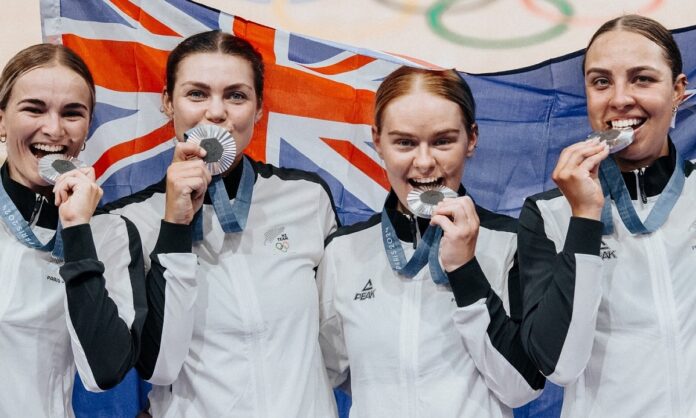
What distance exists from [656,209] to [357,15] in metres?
2.18

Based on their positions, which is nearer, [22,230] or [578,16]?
[22,230]

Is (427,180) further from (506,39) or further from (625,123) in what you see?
(506,39)

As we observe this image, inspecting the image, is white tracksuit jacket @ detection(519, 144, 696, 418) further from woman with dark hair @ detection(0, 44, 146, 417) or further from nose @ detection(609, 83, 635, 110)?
woman with dark hair @ detection(0, 44, 146, 417)

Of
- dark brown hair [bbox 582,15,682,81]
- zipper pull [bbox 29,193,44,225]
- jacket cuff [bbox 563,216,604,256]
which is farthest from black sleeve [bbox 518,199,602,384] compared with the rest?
zipper pull [bbox 29,193,44,225]

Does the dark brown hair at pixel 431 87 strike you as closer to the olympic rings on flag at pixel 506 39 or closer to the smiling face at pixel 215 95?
the smiling face at pixel 215 95

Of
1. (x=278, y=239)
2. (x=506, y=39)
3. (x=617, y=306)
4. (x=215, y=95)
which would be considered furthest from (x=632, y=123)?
(x=506, y=39)

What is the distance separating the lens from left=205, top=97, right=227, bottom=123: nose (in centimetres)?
259

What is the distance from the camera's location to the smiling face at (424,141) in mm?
2508

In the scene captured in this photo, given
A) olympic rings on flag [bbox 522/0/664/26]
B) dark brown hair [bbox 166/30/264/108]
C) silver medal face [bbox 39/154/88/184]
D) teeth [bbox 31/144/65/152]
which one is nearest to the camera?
silver medal face [bbox 39/154/88/184]

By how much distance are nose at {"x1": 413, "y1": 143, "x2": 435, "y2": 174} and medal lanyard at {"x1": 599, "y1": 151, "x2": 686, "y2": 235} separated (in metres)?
0.39

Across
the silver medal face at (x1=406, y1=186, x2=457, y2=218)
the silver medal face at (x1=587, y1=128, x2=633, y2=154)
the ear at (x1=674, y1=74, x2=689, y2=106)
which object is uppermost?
the ear at (x1=674, y1=74, x2=689, y2=106)

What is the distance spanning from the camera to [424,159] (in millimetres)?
2482

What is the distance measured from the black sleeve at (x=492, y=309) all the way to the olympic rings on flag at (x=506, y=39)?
2024 millimetres

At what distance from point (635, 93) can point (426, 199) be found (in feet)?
1.77
